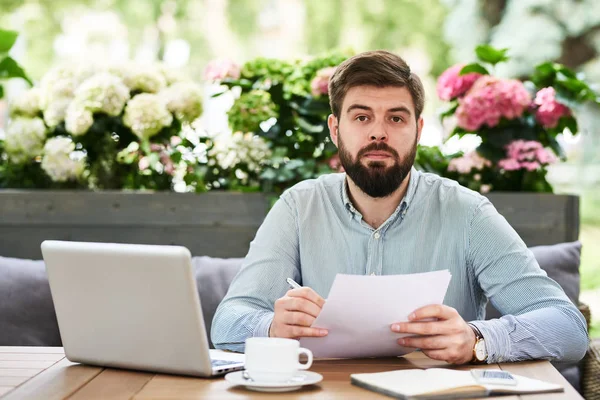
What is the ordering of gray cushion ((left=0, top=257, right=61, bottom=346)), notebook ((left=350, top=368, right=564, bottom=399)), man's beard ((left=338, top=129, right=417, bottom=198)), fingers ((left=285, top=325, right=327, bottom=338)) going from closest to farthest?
notebook ((left=350, top=368, right=564, bottom=399)), fingers ((left=285, top=325, right=327, bottom=338)), man's beard ((left=338, top=129, right=417, bottom=198)), gray cushion ((left=0, top=257, right=61, bottom=346))

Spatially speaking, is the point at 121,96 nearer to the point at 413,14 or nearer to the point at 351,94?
the point at 351,94

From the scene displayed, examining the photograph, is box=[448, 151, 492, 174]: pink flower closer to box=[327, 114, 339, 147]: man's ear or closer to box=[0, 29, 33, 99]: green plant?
box=[327, 114, 339, 147]: man's ear

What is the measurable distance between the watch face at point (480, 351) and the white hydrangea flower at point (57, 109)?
70.0 inches

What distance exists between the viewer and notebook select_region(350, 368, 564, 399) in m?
1.19

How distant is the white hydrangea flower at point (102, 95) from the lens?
2711 millimetres

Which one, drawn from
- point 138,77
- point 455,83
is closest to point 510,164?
point 455,83

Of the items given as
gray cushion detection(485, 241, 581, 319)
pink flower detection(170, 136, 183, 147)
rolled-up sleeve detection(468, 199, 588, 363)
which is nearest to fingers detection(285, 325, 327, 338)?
rolled-up sleeve detection(468, 199, 588, 363)

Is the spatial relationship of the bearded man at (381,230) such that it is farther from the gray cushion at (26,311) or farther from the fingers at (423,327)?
the gray cushion at (26,311)

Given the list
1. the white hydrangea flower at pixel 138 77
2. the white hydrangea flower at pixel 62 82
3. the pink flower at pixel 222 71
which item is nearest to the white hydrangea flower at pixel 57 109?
the white hydrangea flower at pixel 62 82

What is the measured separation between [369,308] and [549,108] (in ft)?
5.39

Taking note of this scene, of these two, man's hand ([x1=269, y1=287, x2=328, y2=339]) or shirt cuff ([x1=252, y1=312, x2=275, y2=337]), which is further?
shirt cuff ([x1=252, y1=312, x2=275, y2=337])

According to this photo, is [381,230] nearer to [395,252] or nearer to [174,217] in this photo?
[395,252]

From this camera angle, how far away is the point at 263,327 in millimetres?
1636

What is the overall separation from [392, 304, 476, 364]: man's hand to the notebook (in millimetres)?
84
